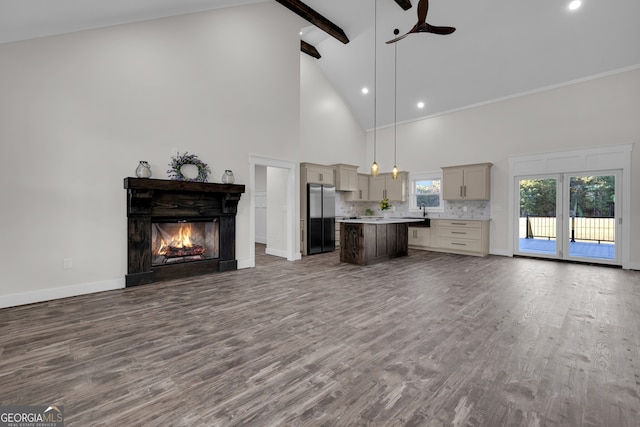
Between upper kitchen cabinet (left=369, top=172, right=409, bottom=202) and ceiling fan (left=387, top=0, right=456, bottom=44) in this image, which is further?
upper kitchen cabinet (left=369, top=172, right=409, bottom=202)

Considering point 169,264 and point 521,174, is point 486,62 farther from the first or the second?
point 169,264

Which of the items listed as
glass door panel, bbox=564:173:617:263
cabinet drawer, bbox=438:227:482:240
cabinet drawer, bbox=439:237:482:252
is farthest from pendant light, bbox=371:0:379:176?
glass door panel, bbox=564:173:617:263

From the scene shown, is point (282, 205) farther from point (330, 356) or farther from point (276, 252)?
point (330, 356)

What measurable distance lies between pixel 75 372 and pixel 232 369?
42.7 inches

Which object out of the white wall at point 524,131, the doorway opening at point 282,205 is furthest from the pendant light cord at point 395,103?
the doorway opening at point 282,205

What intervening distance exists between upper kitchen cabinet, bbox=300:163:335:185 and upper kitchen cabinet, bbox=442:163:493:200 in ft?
9.75

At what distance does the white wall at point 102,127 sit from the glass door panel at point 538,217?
622 cm

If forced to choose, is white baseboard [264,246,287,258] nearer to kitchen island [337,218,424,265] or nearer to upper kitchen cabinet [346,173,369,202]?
kitchen island [337,218,424,265]

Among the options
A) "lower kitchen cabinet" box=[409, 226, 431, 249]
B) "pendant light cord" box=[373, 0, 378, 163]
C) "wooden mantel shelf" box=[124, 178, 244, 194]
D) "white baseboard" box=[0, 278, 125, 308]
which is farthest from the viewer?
"lower kitchen cabinet" box=[409, 226, 431, 249]

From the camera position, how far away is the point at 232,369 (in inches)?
79.0

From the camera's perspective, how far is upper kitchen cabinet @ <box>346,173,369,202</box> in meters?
8.54

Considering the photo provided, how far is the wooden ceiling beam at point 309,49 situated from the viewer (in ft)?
24.4

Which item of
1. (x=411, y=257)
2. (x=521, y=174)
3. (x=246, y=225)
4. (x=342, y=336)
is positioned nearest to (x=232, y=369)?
(x=342, y=336)

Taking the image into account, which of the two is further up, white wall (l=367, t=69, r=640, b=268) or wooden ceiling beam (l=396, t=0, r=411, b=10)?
wooden ceiling beam (l=396, t=0, r=411, b=10)
